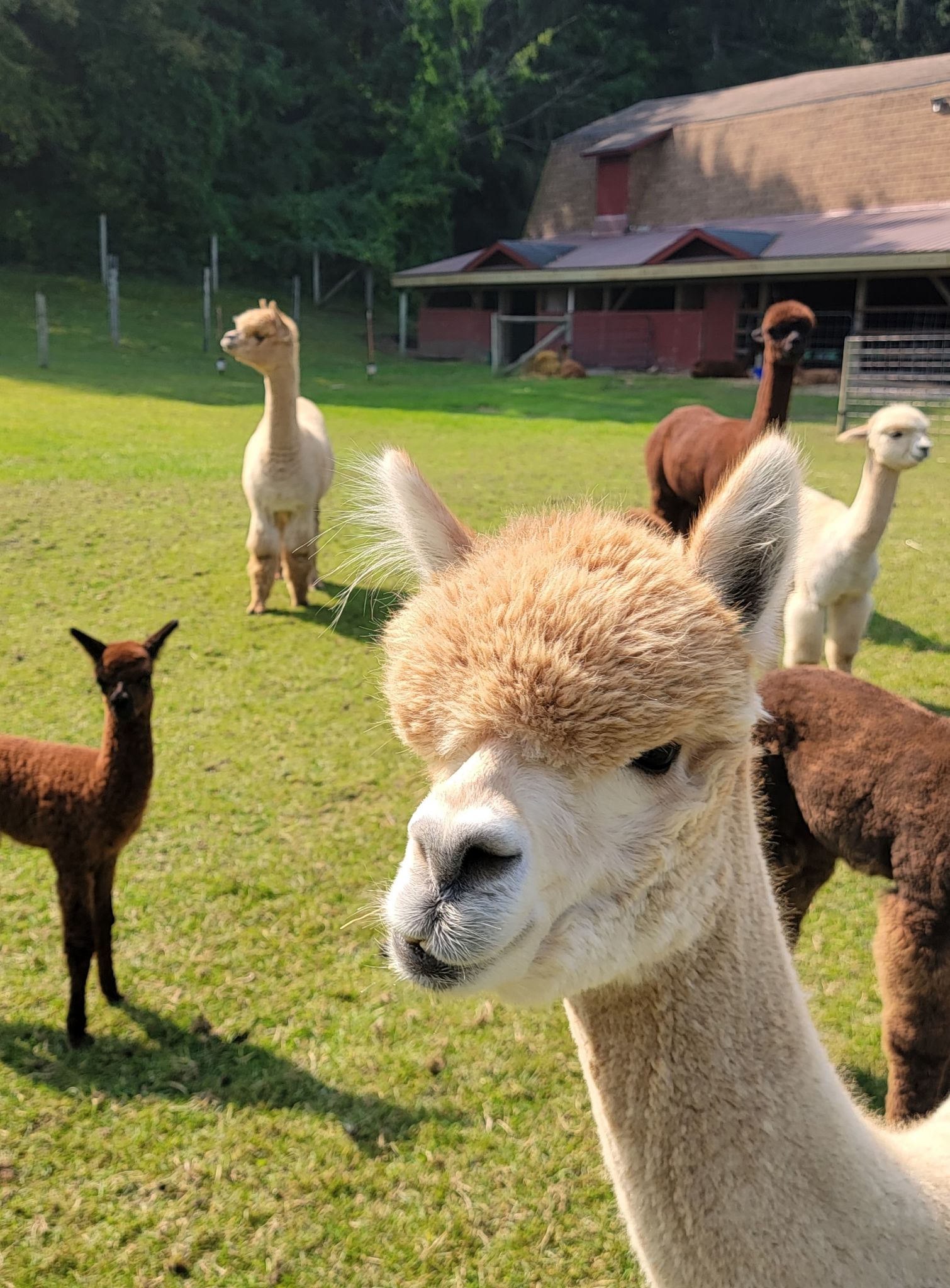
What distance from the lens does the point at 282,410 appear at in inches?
280

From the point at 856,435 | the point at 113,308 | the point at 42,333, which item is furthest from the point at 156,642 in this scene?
the point at 113,308

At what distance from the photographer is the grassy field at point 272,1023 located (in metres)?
2.47

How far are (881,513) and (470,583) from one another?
4.80 meters

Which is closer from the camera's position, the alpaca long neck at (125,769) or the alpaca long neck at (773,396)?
the alpaca long neck at (125,769)

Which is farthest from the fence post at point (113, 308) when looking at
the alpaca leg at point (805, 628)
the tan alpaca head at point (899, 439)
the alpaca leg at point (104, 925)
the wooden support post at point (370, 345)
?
the alpaca leg at point (104, 925)

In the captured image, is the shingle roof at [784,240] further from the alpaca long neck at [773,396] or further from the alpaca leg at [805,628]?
the alpaca leg at [805,628]

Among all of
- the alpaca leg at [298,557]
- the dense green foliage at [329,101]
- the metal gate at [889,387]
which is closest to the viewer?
the alpaca leg at [298,557]

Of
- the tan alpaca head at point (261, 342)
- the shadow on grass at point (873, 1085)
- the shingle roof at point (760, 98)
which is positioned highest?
the shingle roof at point (760, 98)

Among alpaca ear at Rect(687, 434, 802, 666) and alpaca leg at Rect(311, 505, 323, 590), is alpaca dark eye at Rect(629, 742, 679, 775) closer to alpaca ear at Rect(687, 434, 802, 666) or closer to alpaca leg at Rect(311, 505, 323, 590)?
alpaca ear at Rect(687, 434, 802, 666)

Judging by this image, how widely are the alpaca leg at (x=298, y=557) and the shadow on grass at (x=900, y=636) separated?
4.14m

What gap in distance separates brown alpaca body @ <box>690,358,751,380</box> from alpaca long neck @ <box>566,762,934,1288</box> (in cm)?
2487

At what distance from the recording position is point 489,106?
38094 millimetres

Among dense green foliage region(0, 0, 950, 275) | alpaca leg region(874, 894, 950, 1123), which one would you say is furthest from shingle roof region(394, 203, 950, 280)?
alpaca leg region(874, 894, 950, 1123)

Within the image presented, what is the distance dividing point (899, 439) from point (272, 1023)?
15.3 ft
